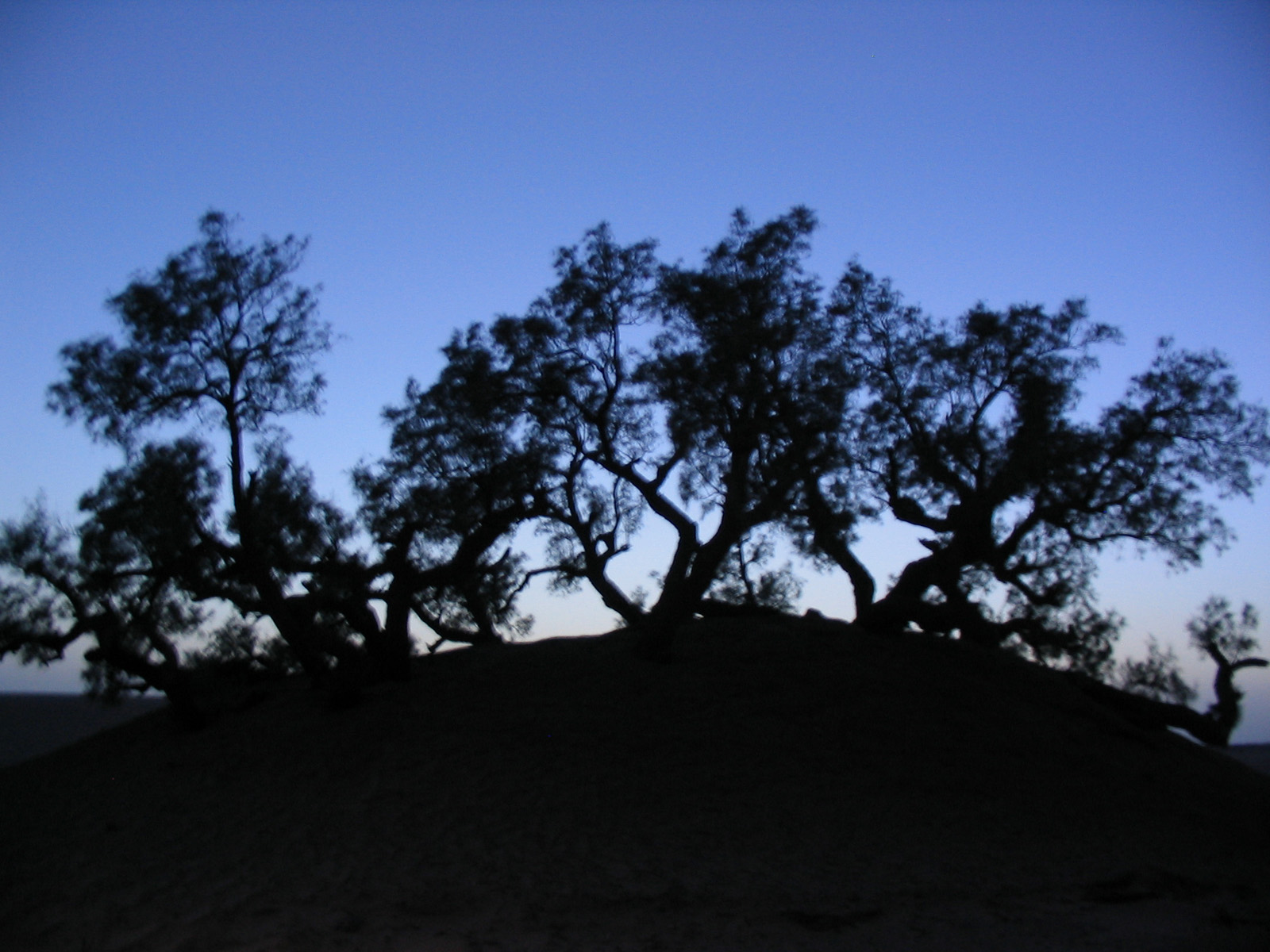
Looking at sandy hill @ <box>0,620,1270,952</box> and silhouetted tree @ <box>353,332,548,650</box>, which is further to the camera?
silhouetted tree @ <box>353,332,548,650</box>

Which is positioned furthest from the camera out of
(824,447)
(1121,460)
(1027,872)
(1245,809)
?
(1121,460)

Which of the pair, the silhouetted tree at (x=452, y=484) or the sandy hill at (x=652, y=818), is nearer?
the sandy hill at (x=652, y=818)

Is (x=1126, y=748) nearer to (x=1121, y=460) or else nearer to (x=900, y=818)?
(x=1121, y=460)

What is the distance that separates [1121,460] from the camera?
17484 mm

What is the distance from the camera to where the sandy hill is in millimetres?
9359

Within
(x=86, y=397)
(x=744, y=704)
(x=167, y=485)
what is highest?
(x=86, y=397)

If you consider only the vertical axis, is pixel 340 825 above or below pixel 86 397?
below

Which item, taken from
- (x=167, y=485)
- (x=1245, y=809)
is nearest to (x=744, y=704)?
(x=1245, y=809)

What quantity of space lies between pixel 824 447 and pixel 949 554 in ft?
11.6

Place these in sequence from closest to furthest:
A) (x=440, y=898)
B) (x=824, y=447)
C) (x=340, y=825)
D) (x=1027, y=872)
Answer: (x=440, y=898)
(x=1027, y=872)
(x=340, y=825)
(x=824, y=447)

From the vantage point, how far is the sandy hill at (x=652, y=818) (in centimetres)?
936

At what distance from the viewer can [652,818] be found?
1170 cm

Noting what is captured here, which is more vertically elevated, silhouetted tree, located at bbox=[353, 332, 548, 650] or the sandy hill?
silhouetted tree, located at bbox=[353, 332, 548, 650]

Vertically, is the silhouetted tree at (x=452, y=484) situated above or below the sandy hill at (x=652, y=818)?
above
